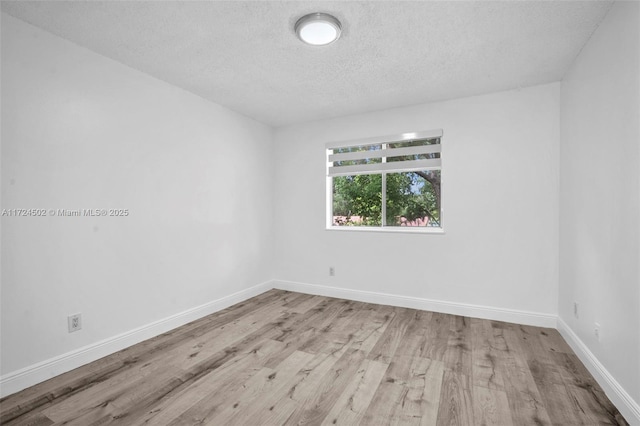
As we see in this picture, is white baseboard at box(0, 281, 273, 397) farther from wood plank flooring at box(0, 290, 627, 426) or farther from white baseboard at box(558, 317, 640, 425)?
white baseboard at box(558, 317, 640, 425)

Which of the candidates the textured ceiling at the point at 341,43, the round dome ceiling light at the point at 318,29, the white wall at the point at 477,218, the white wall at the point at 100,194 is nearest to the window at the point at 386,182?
the white wall at the point at 477,218

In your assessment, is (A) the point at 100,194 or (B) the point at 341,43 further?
(A) the point at 100,194

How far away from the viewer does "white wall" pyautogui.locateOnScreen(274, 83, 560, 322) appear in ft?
10.1

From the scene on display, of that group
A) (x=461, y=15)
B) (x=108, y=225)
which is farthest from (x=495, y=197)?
(x=108, y=225)

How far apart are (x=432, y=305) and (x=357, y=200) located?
1.66 metres

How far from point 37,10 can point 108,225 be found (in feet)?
5.04

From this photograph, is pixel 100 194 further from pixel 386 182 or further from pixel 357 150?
pixel 386 182

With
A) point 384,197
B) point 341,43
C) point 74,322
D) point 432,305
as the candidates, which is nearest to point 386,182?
point 384,197

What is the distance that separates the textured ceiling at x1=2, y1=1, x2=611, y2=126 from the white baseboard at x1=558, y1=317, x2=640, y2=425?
2353mm

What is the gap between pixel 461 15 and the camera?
1994 mm

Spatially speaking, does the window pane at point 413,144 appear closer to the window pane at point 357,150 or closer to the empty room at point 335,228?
the empty room at point 335,228

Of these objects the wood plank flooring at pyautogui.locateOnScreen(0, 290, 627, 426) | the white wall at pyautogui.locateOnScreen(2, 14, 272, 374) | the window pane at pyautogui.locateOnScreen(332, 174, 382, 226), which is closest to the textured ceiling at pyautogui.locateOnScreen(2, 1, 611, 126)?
the white wall at pyautogui.locateOnScreen(2, 14, 272, 374)

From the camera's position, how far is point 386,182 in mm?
4004

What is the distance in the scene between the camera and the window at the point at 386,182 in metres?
3.71
